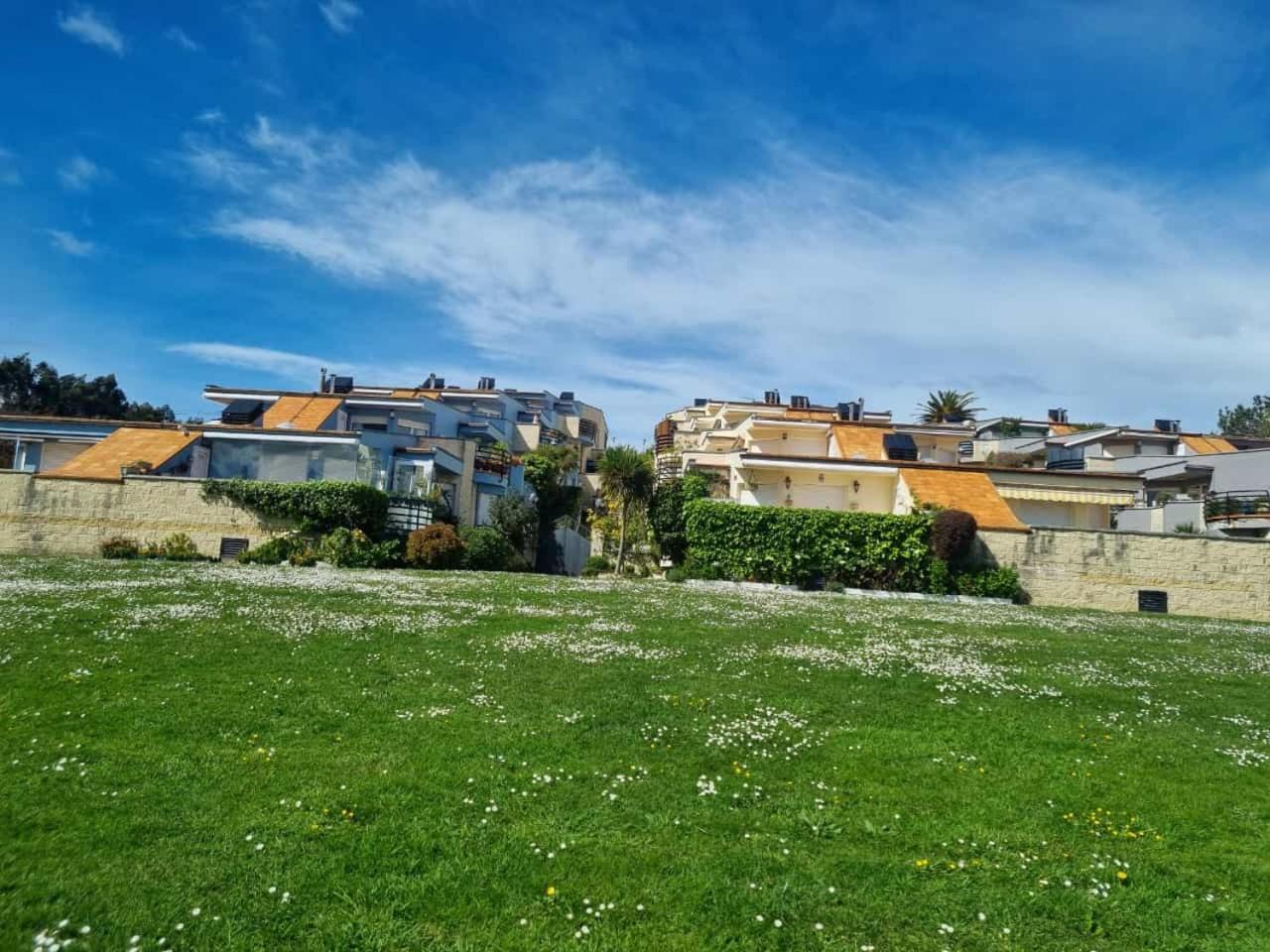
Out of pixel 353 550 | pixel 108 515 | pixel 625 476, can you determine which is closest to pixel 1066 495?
pixel 625 476

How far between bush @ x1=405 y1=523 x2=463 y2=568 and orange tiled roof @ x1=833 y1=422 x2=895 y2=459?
30.1 meters

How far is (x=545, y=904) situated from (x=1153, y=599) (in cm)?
3578

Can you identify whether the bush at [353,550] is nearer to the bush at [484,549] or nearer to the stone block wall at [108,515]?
the stone block wall at [108,515]

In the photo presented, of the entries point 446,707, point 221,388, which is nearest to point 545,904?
point 446,707

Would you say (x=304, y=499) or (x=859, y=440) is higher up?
(x=859, y=440)

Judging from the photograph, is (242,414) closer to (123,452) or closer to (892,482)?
(123,452)

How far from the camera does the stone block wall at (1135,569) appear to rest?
3350 centimetres

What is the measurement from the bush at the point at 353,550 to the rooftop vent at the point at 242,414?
16.7m

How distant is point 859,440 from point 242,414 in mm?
41589

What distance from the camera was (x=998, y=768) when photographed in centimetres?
1001

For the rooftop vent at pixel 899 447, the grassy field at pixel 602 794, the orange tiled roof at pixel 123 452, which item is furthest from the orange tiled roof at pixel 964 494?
the orange tiled roof at pixel 123 452

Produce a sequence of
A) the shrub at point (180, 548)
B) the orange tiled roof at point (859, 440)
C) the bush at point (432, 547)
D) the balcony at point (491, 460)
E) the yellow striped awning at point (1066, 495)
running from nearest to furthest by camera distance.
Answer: the shrub at point (180, 548) < the bush at point (432, 547) < the yellow striped awning at point (1066, 495) < the orange tiled roof at point (859, 440) < the balcony at point (491, 460)

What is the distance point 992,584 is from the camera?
112 feet

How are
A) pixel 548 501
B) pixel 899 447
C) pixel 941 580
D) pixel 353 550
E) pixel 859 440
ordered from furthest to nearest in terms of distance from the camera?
pixel 859 440 → pixel 548 501 → pixel 899 447 → pixel 353 550 → pixel 941 580
